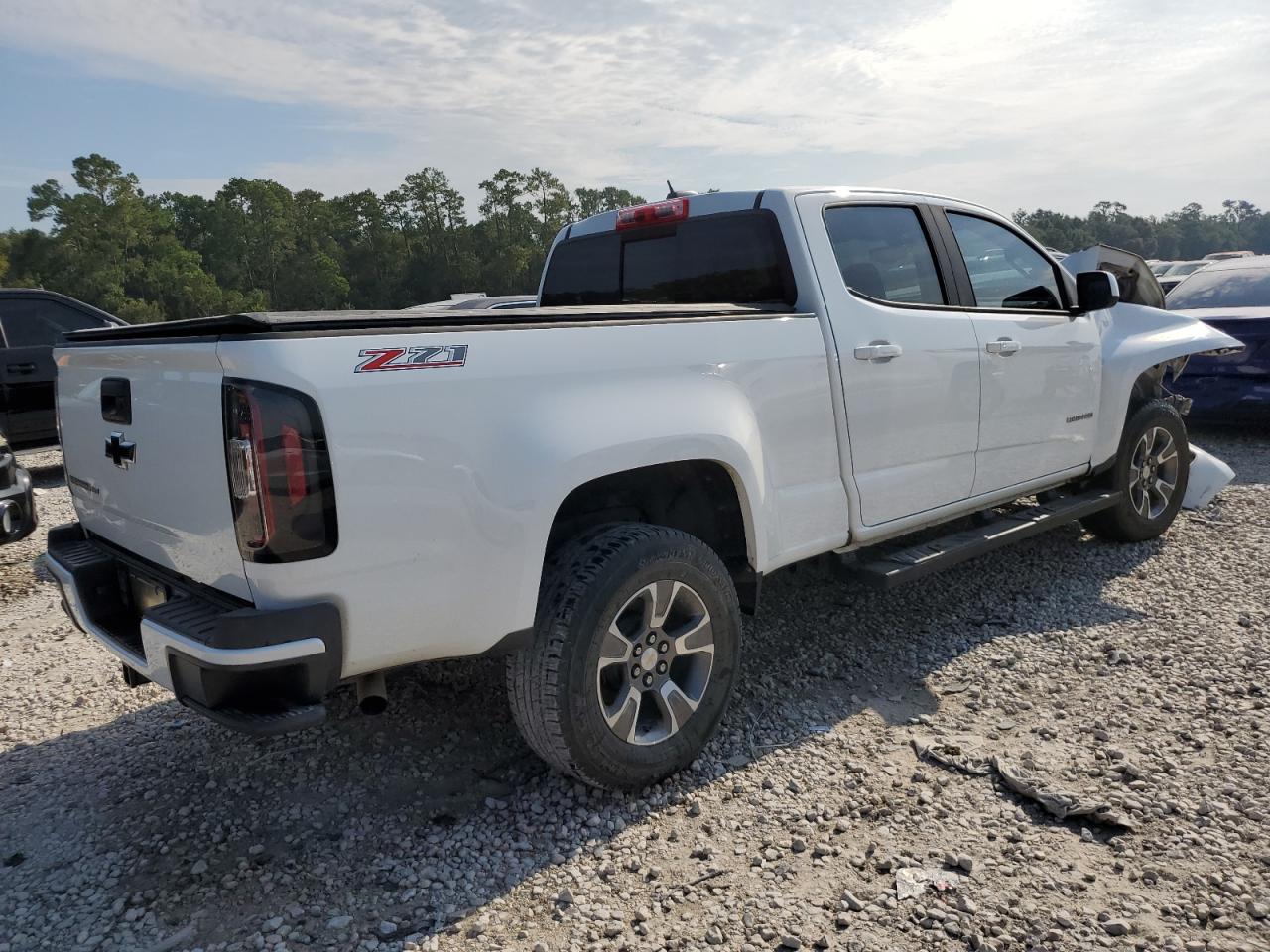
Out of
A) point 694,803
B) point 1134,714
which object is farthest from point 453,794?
point 1134,714

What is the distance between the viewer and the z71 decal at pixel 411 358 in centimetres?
221

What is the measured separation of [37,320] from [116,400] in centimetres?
735

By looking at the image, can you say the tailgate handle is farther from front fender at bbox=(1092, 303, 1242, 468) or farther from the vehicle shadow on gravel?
front fender at bbox=(1092, 303, 1242, 468)

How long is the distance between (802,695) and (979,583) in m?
1.77

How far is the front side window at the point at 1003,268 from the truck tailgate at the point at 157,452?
133 inches

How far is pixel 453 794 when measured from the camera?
9.69 ft

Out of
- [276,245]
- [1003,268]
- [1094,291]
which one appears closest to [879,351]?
[1003,268]

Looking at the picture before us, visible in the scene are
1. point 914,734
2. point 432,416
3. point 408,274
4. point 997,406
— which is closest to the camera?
point 432,416

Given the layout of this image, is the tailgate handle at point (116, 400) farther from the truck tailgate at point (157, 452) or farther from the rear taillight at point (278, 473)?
the rear taillight at point (278, 473)

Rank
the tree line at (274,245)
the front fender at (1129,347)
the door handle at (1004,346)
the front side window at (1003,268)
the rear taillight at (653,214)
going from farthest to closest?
the tree line at (274,245), the front fender at (1129,347), the front side window at (1003,268), the door handle at (1004,346), the rear taillight at (653,214)

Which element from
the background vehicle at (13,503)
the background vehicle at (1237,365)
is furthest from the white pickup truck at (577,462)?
the background vehicle at (1237,365)

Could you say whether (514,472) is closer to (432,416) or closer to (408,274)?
(432,416)

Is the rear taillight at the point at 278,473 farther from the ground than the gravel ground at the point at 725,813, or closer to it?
farther from the ground

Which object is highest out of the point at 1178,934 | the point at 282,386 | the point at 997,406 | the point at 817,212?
the point at 817,212
